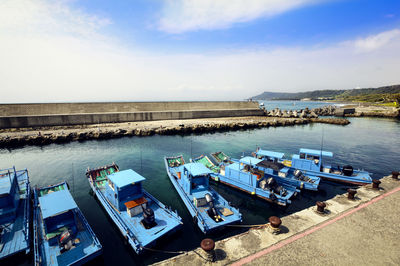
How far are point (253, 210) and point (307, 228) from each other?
545 centimetres

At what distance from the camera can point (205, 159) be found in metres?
25.2

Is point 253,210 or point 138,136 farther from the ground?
point 138,136

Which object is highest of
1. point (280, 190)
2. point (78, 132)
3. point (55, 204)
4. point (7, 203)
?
point (78, 132)

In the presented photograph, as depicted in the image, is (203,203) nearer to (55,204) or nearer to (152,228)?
(152,228)

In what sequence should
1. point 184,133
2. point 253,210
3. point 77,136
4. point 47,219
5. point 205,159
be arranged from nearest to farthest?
point 47,219 < point 253,210 < point 205,159 < point 77,136 < point 184,133

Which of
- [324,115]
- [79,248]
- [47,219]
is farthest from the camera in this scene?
[324,115]

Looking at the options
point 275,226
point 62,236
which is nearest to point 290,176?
point 275,226

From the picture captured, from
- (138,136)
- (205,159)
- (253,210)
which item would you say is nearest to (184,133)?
(138,136)

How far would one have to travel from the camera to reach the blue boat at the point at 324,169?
67.5ft

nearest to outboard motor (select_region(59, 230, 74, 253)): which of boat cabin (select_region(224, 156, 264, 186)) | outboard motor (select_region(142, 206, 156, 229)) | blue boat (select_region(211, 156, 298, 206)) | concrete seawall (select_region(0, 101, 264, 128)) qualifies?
outboard motor (select_region(142, 206, 156, 229))

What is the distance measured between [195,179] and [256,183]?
659 cm

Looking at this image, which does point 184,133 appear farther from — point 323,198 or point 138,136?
point 323,198

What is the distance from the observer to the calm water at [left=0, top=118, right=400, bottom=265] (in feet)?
42.3

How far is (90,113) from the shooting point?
51.2 metres
